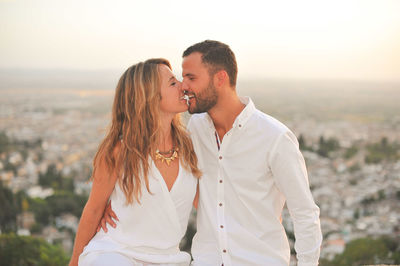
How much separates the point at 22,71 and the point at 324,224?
901 inches

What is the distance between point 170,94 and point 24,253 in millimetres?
4328

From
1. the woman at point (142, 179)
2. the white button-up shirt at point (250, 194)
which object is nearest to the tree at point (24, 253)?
the woman at point (142, 179)

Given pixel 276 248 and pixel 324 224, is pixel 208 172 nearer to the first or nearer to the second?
pixel 276 248

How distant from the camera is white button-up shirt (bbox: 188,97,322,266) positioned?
1.90 meters

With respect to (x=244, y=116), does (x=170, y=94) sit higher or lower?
higher

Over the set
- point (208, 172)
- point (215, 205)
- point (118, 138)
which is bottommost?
point (215, 205)

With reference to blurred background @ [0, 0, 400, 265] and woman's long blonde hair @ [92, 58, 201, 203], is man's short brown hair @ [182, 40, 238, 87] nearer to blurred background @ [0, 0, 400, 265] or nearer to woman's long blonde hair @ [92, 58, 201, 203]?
woman's long blonde hair @ [92, 58, 201, 203]

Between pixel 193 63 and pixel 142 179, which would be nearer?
pixel 142 179

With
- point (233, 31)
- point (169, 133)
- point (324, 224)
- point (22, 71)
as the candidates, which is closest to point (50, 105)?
point (22, 71)

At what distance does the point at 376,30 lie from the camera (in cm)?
2309

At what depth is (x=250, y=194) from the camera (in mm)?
1977

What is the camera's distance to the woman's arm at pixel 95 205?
6.43 feet

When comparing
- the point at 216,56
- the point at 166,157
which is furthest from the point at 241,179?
the point at 216,56

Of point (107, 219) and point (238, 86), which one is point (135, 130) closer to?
point (107, 219)
